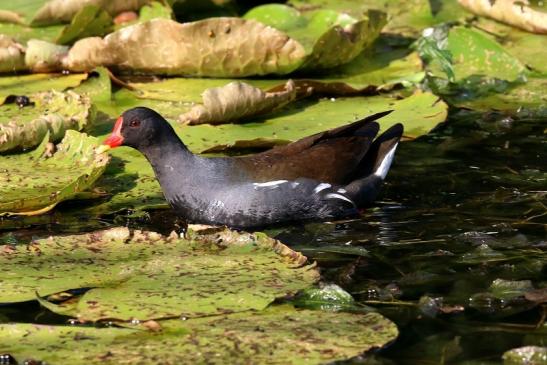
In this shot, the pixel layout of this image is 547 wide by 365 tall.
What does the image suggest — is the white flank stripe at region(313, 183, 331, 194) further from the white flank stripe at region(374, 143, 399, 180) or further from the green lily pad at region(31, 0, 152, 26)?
the green lily pad at region(31, 0, 152, 26)

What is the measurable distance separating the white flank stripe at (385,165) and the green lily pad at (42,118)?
4.42 ft

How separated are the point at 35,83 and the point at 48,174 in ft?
3.86

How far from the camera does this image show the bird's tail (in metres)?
4.96

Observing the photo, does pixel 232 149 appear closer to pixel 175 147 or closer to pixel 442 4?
pixel 175 147

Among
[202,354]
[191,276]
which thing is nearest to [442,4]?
[191,276]

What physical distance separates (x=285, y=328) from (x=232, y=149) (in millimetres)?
1987

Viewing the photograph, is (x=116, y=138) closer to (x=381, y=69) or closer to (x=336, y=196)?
(x=336, y=196)

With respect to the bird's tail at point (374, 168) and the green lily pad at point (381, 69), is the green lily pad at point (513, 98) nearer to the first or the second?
the green lily pad at point (381, 69)

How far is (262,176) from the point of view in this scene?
4.80 m

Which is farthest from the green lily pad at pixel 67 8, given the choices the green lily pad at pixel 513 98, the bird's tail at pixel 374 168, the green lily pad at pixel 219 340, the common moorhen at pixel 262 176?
the green lily pad at pixel 219 340

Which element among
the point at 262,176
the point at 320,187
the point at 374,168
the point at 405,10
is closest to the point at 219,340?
the point at 262,176

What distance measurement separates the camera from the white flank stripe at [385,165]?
16.5 feet

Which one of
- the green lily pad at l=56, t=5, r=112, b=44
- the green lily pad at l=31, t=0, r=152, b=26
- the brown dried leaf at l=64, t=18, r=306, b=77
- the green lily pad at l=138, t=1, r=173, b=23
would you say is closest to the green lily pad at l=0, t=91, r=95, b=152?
the brown dried leaf at l=64, t=18, r=306, b=77

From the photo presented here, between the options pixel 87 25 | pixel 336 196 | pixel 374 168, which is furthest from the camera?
pixel 87 25
